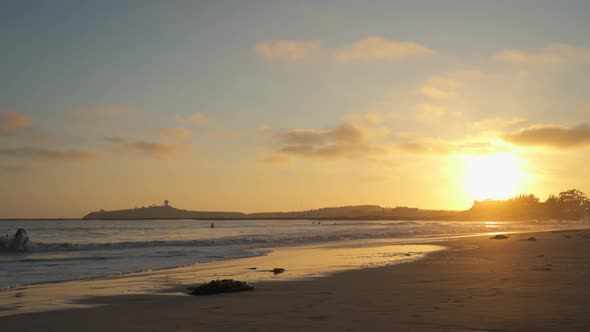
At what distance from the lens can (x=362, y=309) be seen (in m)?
10.8

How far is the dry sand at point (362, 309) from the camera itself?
9070 mm

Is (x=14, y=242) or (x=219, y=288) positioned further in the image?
(x=14, y=242)

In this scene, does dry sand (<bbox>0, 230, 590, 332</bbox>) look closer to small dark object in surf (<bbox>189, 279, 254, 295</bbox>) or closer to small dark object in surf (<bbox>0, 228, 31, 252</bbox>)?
small dark object in surf (<bbox>189, 279, 254, 295</bbox>)

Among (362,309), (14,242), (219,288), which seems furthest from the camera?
(14,242)

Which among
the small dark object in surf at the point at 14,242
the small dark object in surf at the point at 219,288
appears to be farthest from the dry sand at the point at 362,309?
the small dark object in surf at the point at 14,242

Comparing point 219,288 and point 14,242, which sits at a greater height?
point 14,242

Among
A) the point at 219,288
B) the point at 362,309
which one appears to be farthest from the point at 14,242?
the point at 362,309

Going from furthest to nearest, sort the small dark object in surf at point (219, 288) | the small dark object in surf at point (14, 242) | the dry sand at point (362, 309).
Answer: the small dark object in surf at point (14, 242) → the small dark object in surf at point (219, 288) → the dry sand at point (362, 309)

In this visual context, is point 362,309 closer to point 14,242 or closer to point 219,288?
point 219,288

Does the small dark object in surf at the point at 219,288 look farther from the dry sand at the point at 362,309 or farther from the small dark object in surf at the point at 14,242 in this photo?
the small dark object in surf at the point at 14,242

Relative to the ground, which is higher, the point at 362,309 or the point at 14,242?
the point at 14,242

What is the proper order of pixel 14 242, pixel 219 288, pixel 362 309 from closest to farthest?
pixel 362 309 < pixel 219 288 < pixel 14 242

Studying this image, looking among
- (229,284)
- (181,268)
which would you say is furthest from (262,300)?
(181,268)

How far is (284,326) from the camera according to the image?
9109 millimetres
